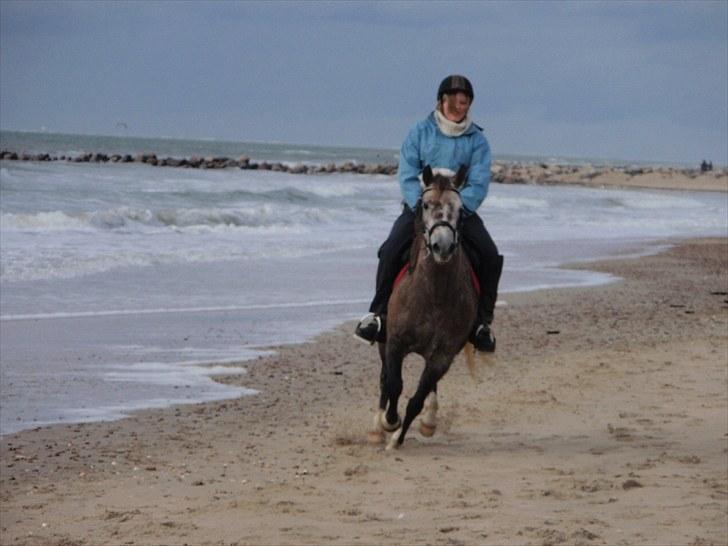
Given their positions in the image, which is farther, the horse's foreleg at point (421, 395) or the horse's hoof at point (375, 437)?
→ the horse's hoof at point (375, 437)

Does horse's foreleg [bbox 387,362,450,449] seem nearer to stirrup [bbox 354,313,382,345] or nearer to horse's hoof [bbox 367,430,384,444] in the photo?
horse's hoof [bbox 367,430,384,444]

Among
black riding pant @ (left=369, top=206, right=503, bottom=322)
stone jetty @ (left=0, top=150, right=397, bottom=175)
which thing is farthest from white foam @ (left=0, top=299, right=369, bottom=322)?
stone jetty @ (left=0, top=150, right=397, bottom=175)

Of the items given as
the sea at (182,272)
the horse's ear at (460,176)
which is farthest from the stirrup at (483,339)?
the sea at (182,272)

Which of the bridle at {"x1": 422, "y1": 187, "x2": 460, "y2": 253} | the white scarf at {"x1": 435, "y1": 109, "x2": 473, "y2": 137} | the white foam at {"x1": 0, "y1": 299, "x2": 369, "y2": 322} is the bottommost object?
the white foam at {"x1": 0, "y1": 299, "x2": 369, "y2": 322}

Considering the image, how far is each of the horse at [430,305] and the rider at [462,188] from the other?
149 mm

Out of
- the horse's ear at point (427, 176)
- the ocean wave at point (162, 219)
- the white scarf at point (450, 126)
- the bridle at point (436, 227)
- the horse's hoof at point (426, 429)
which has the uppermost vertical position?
the white scarf at point (450, 126)

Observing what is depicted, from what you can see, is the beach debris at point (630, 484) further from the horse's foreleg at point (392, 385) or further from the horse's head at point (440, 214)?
the horse's foreleg at point (392, 385)

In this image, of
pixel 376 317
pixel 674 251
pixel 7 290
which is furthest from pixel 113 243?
pixel 376 317

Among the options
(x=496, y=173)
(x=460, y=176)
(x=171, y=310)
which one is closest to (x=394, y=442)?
(x=460, y=176)

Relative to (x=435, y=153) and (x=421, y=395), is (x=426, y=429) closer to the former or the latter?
(x=421, y=395)

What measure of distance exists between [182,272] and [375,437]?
11917mm

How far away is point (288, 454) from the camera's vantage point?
378 inches

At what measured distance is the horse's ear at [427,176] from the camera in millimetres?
9133

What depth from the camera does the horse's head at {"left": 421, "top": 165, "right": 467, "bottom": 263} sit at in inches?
349
